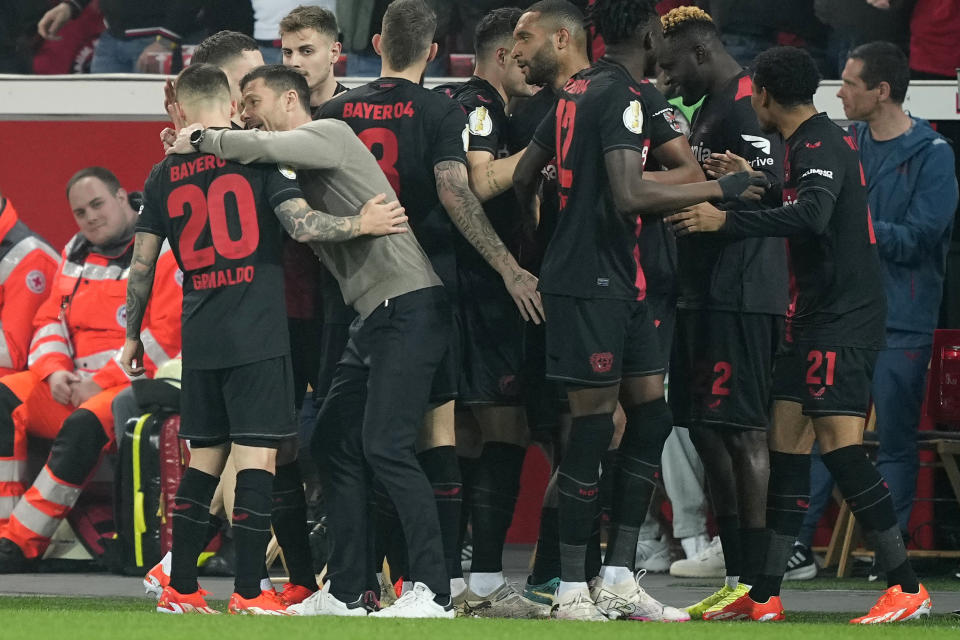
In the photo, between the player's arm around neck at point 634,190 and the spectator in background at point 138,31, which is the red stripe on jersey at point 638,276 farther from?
the spectator in background at point 138,31

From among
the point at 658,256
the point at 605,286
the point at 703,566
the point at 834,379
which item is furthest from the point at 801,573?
the point at 605,286

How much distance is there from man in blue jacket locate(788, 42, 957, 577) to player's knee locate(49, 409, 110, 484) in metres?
3.54

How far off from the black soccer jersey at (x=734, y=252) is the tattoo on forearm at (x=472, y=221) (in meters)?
0.91

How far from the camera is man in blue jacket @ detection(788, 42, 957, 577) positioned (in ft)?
24.2

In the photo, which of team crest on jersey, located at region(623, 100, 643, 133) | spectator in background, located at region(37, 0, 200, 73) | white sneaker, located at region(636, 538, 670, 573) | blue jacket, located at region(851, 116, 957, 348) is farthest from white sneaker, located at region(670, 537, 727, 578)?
spectator in background, located at region(37, 0, 200, 73)

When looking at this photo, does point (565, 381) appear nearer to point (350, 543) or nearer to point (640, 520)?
point (640, 520)

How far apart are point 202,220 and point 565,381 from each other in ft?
4.51

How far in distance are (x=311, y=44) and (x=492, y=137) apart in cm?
93

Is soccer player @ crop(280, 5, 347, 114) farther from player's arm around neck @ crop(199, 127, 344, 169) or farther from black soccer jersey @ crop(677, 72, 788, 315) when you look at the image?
black soccer jersey @ crop(677, 72, 788, 315)

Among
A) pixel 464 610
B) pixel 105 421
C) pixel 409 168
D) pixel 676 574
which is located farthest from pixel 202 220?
pixel 676 574

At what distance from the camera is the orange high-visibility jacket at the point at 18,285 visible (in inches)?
324

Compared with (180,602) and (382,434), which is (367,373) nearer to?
(382,434)

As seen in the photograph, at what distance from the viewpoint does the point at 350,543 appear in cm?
512

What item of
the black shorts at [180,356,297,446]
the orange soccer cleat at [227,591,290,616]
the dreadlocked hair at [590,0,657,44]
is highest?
the dreadlocked hair at [590,0,657,44]
